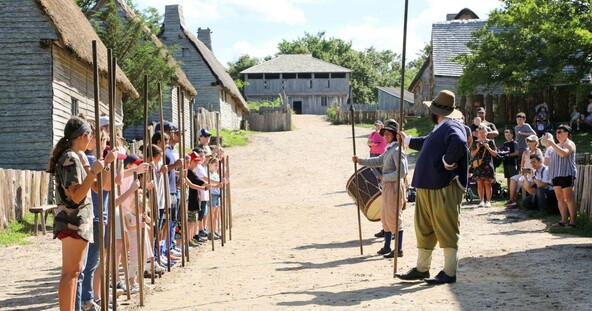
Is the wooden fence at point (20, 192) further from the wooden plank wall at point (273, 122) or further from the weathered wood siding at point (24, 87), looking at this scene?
the wooden plank wall at point (273, 122)

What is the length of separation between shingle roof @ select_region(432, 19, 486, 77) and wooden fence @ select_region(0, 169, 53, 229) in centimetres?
2885

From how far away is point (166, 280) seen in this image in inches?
394

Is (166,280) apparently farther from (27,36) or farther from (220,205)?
(27,36)

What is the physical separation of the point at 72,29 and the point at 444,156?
14068 mm

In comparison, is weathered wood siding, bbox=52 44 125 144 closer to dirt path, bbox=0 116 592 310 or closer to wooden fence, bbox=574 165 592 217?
dirt path, bbox=0 116 592 310

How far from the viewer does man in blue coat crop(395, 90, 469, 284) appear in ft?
29.3

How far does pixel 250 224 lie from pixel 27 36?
7.30 m

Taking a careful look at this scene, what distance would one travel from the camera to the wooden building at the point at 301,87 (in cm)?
7888

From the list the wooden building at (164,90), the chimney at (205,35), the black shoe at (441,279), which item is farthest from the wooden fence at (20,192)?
the chimney at (205,35)

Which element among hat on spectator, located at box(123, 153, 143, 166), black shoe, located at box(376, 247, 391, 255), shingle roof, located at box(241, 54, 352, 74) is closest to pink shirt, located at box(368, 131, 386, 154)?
black shoe, located at box(376, 247, 391, 255)

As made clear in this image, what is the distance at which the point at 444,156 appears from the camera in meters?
8.94

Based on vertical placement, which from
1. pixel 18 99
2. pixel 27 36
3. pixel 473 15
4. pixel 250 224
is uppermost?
pixel 473 15

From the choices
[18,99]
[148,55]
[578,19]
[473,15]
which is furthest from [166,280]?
[473,15]

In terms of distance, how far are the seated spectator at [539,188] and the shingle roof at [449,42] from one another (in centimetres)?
2710
